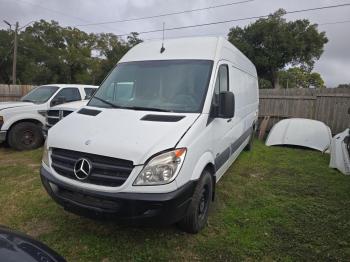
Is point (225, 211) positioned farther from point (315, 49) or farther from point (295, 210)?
point (315, 49)

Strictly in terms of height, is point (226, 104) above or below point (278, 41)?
below

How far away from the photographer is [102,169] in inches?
120

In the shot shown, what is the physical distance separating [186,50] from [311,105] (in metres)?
8.91

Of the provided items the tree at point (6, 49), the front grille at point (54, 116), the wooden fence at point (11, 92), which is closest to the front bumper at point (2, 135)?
the front grille at point (54, 116)

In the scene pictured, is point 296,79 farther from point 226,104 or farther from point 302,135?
point 226,104

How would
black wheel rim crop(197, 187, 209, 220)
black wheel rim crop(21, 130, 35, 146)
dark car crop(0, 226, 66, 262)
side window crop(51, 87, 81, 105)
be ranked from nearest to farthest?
dark car crop(0, 226, 66, 262) → black wheel rim crop(197, 187, 209, 220) → black wheel rim crop(21, 130, 35, 146) → side window crop(51, 87, 81, 105)

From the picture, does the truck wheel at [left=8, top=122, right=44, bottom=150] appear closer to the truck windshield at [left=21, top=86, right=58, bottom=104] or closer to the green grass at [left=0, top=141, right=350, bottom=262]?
the truck windshield at [left=21, top=86, right=58, bottom=104]

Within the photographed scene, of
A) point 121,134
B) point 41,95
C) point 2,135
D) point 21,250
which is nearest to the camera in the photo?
point 21,250

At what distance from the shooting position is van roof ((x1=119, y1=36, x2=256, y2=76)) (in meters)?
4.28

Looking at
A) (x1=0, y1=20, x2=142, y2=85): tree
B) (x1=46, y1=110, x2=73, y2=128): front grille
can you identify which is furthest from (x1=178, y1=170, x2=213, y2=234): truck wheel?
(x1=0, y1=20, x2=142, y2=85): tree

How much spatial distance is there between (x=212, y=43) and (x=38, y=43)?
38596 mm

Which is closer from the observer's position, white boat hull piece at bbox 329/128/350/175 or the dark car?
the dark car

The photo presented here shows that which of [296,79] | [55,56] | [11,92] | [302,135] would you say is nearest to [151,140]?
[302,135]

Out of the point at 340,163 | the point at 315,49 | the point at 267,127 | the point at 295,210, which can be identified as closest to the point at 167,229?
the point at 295,210
